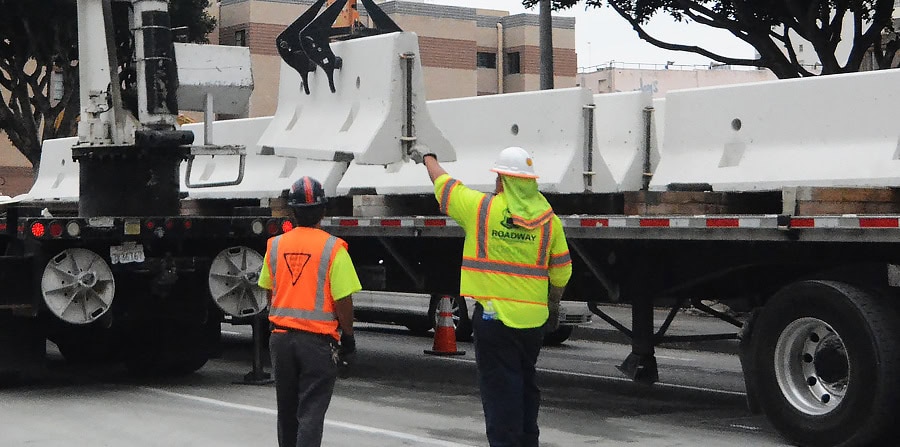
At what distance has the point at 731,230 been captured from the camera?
9.74 metres

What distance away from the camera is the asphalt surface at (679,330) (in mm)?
18531

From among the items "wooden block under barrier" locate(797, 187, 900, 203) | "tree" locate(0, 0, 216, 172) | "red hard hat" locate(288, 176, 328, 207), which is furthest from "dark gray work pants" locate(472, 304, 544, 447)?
"tree" locate(0, 0, 216, 172)

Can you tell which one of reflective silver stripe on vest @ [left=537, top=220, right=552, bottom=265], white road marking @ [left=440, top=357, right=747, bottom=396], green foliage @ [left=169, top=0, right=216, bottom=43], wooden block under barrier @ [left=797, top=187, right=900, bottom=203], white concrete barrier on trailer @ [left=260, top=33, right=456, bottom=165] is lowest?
white road marking @ [left=440, top=357, right=747, bottom=396]

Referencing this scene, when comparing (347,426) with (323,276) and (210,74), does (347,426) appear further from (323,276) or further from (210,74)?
(210,74)

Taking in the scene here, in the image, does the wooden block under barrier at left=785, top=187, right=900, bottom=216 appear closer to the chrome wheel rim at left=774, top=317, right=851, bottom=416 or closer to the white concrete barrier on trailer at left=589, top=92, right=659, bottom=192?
the chrome wheel rim at left=774, top=317, right=851, bottom=416

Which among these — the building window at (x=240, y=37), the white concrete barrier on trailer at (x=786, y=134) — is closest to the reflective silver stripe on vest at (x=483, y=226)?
the white concrete barrier on trailer at (x=786, y=134)

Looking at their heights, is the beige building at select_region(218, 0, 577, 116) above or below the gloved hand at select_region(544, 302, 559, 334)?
above

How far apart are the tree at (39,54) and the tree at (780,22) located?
12.2 metres

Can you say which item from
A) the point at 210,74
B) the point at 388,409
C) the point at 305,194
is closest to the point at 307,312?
the point at 305,194

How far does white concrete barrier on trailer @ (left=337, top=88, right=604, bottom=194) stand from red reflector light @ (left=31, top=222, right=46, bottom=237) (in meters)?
3.10

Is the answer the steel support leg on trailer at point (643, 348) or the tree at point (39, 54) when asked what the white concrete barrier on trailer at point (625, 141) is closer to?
the steel support leg on trailer at point (643, 348)

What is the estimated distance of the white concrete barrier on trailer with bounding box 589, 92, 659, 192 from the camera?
469 inches

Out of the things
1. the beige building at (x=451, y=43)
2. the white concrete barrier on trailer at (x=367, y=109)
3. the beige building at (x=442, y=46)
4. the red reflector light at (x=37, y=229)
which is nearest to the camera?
the red reflector light at (x=37, y=229)

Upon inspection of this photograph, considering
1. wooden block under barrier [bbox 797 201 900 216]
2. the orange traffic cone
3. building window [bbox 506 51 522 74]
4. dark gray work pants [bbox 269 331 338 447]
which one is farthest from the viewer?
building window [bbox 506 51 522 74]
